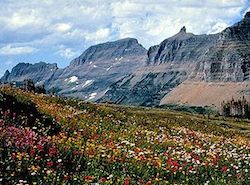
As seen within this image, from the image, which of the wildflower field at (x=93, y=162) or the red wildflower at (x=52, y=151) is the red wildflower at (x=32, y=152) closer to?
the wildflower field at (x=93, y=162)

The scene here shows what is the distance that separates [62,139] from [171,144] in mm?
6660

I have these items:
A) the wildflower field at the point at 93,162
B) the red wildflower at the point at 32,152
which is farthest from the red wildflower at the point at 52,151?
the red wildflower at the point at 32,152

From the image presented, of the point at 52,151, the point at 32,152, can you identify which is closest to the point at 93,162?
the point at 52,151

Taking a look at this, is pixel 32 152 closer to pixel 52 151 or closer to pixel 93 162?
pixel 52 151

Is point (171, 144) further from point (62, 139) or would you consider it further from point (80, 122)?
point (62, 139)

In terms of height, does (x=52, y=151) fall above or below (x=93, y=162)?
above

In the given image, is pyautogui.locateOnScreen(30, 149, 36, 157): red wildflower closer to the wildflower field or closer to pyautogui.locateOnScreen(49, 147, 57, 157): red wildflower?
the wildflower field

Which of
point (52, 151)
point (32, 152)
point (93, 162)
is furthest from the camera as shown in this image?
point (93, 162)

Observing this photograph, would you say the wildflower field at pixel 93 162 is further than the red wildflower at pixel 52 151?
No

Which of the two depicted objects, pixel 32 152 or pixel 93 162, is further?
pixel 93 162

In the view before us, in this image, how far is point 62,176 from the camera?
11859 millimetres

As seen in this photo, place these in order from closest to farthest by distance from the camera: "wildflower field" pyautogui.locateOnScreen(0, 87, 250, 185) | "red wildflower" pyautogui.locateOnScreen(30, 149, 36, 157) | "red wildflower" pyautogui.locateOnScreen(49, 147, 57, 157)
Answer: "wildflower field" pyautogui.locateOnScreen(0, 87, 250, 185)
"red wildflower" pyautogui.locateOnScreen(30, 149, 36, 157)
"red wildflower" pyautogui.locateOnScreen(49, 147, 57, 157)

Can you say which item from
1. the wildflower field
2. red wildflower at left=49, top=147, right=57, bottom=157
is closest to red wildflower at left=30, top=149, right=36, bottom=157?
the wildflower field

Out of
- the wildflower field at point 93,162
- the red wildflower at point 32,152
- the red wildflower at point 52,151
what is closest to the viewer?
the wildflower field at point 93,162
